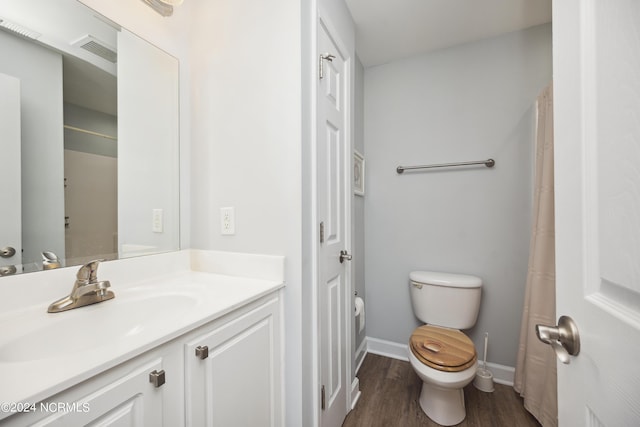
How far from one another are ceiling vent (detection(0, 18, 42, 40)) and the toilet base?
2.25 m

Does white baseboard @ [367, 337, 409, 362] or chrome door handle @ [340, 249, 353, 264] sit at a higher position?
chrome door handle @ [340, 249, 353, 264]

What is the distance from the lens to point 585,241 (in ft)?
1.47

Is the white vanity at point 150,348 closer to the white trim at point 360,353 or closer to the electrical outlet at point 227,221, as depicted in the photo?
the electrical outlet at point 227,221

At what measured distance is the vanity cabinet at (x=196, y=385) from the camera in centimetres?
48

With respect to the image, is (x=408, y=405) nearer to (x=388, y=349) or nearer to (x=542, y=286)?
(x=388, y=349)

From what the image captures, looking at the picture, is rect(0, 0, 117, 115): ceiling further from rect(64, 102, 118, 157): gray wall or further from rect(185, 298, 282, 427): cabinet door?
rect(185, 298, 282, 427): cabinet door

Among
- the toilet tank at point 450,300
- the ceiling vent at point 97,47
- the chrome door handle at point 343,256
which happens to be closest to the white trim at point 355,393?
the toilet tank at point 450,300

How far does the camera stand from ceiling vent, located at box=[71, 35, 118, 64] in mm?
942

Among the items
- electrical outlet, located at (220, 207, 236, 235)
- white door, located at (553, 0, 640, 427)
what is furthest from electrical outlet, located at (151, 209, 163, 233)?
white door, located at (553, 0, 640, 427)

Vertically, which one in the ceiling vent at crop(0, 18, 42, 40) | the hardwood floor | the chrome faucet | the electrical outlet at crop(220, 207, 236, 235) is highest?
the ceiling vent at crop(0, 18, 42, 40)

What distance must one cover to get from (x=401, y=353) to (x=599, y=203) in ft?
6.56

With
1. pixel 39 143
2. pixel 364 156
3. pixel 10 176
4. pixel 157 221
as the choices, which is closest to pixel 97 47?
pixel 39 143

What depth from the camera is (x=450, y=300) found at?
5.57 ft

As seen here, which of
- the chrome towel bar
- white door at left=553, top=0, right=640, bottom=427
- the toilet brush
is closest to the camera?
white door at left=553, top=0, right=640, bottom=427
